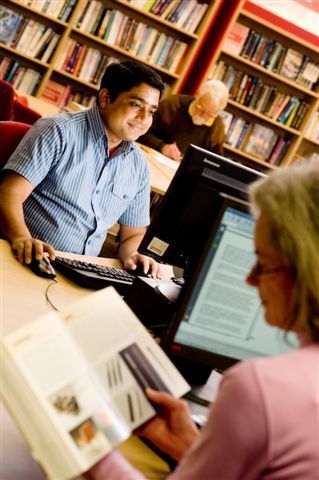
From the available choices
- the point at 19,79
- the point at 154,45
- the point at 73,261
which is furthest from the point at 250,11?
the point at 73,261

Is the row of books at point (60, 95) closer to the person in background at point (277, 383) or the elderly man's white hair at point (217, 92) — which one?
the elderly man's white hair at point (217, 92)

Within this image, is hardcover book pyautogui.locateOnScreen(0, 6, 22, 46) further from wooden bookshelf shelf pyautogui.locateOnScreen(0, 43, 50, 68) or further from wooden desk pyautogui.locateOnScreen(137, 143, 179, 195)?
wooden desk pyautogui.locateOnScreen(137, 143, 179, 195)

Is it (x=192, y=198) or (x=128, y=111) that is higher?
(x=128, y=111)

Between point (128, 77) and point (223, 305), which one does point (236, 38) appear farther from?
point (223, 305)

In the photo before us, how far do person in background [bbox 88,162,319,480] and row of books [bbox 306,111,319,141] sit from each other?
14.4 ft

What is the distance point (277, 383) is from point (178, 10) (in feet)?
14.5

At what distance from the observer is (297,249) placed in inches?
30.4

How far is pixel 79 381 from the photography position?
2.97ft

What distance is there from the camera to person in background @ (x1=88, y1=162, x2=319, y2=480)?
0.69 m

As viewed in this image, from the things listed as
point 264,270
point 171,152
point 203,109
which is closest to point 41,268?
point 264,270

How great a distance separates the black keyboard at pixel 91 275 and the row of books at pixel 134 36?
11.1 feet

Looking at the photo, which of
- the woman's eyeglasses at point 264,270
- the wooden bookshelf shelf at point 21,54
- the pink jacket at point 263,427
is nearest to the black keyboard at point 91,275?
the woman's eyeglasses at point 264,270

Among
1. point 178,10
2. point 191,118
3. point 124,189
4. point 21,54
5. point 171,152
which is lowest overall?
point 124,189

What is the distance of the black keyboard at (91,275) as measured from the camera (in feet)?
5.21
